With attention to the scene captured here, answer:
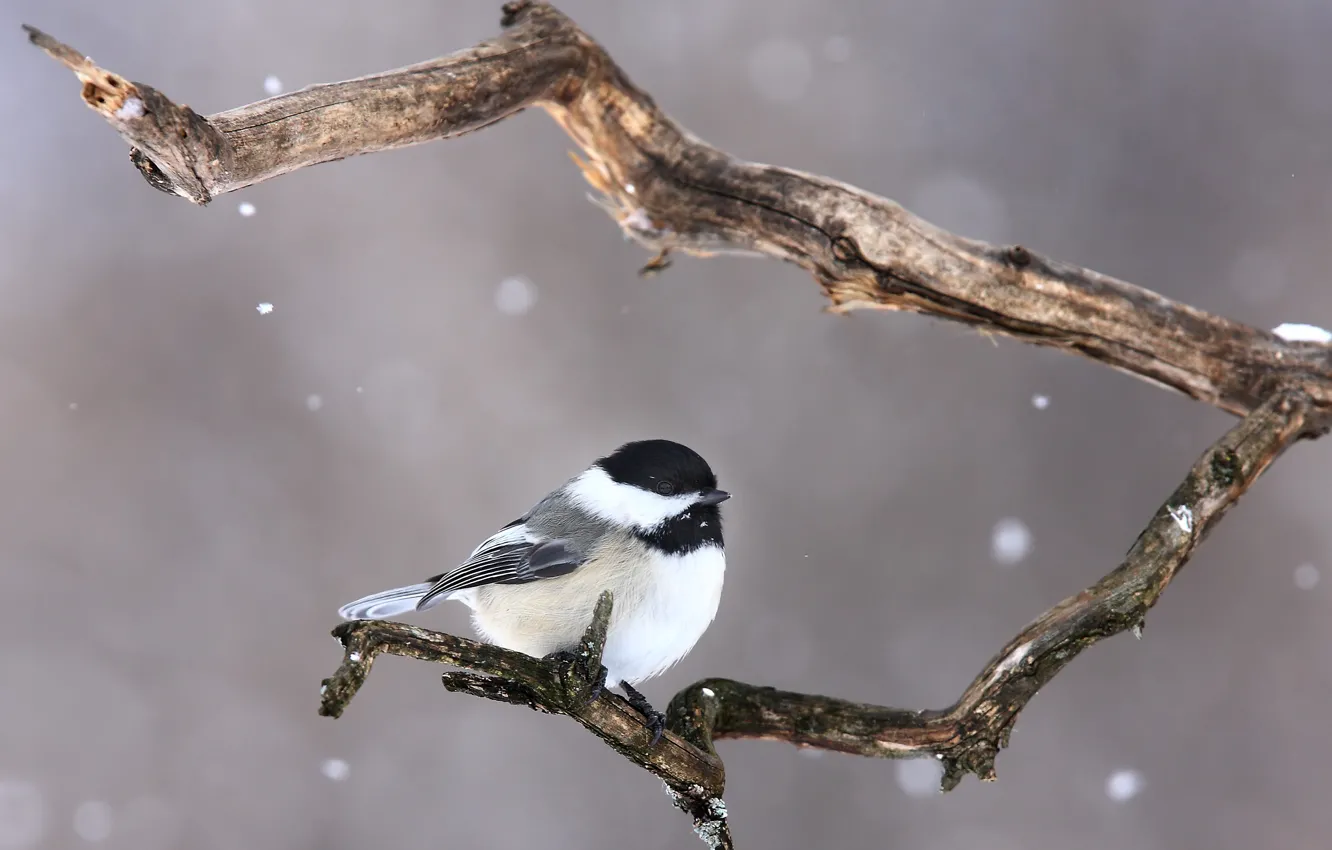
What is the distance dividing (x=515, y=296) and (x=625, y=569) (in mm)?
2252

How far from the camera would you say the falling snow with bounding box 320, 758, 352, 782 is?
4043mm

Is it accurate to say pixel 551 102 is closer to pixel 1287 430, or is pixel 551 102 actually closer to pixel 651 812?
pixel 1287 430

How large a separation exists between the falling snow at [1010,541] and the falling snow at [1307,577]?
993mm

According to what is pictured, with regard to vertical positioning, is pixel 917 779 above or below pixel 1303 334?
below

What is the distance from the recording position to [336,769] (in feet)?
13.3

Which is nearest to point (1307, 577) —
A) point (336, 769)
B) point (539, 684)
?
point (539, 684)

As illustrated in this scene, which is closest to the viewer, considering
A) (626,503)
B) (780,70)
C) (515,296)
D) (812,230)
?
(626,503)

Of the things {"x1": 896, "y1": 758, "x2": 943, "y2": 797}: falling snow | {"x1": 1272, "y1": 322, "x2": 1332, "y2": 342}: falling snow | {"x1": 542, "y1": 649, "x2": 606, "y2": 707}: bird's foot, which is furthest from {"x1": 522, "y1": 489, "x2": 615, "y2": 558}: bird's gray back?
{"x1": 1272, "y1": 322, "x2": 1332, "y2": 342}: falling snow

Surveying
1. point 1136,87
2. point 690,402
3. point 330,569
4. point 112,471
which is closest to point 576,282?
point 690,402

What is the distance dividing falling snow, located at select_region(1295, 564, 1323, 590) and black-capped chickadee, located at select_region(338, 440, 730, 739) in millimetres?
2684

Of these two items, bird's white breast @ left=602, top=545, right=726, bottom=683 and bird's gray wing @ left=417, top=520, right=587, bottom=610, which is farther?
bird's gray wing @ left=417, top=520, right=587, bottom=610

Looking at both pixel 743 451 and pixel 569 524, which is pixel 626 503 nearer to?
pixel 569 524

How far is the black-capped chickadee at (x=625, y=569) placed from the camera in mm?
2340

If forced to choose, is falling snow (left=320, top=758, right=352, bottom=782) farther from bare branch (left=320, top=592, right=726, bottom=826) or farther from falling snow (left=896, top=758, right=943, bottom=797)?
bare branch (left=320, top=592, right=726, bottom=826)
